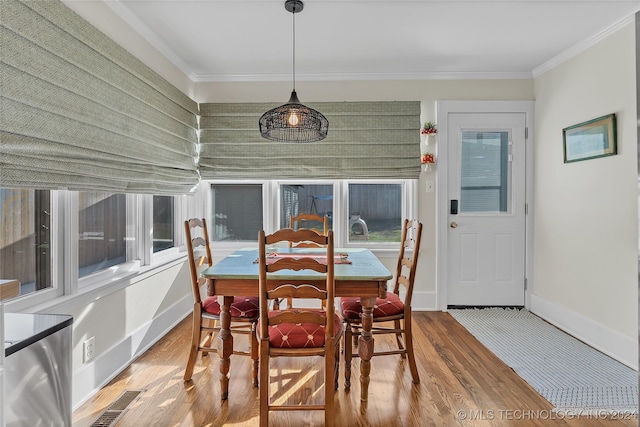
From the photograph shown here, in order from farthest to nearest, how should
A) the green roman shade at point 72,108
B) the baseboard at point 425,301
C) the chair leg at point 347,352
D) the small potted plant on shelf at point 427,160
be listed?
the baseboard at point 425,301 → the small potted plant on shelf at point 427,160 → the chair leg at point 347,352 → the green roman shade at point 72,108

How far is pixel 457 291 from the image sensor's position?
145 inches

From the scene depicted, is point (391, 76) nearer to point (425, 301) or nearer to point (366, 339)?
point (425, 301)

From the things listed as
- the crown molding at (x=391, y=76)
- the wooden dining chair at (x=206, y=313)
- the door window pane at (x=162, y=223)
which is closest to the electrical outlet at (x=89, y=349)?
the wooden dining chair at (x=206, y=313)

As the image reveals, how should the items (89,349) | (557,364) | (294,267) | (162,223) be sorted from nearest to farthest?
(294,267) < (89,349) < (557,364) < (162,223)

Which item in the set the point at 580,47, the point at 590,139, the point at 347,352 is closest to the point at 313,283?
the point at 347,352

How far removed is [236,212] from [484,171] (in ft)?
8.41

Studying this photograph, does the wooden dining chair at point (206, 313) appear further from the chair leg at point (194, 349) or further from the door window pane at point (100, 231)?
the door window pane at point (100, 231)

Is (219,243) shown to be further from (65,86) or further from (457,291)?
(457,291)

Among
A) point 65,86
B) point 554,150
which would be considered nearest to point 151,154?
point 65,86

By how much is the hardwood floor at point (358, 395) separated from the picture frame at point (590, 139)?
5.63 ft

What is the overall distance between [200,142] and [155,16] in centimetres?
132

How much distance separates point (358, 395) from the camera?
210 centimetres

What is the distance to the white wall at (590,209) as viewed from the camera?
2533mm

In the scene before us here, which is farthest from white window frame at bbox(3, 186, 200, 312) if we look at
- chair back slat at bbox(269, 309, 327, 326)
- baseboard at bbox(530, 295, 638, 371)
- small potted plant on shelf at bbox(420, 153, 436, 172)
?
baseboard at bbox(530, 295, 638, 371)
